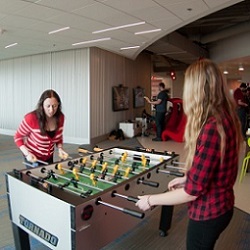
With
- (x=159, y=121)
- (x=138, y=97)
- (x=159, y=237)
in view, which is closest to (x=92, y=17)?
(x=159, y=237)

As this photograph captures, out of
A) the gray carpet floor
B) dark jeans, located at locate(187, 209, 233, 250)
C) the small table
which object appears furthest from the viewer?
the small table

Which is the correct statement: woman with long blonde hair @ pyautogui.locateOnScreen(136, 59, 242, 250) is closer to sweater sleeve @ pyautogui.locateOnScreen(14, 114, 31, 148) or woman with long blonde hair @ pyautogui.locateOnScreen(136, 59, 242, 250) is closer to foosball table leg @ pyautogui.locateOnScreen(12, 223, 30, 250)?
foosball table leg @ pyautogui.locateOnScreen(12, 223, 30, 250)

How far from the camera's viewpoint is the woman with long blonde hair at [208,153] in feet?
3.69

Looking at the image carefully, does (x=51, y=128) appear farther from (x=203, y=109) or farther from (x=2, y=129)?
(x=2, y=129)

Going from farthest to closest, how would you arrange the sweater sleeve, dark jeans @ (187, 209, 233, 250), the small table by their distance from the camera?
the small table, the sweater sleeve, dark jeans @ (187, 209, 233, 250)

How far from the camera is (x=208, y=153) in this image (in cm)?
111

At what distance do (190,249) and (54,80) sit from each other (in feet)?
24.3

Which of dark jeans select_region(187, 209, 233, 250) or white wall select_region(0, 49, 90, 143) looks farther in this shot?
white wall select_region(0, 49, 90, 143)

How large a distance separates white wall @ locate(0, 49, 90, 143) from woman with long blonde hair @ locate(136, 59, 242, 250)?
246 inches

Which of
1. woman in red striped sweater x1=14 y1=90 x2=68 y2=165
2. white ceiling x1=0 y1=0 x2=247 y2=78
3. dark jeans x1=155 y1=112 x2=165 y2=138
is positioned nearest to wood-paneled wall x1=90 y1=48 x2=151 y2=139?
white ceiling x1=0 y1=0 x2=247 y2=78

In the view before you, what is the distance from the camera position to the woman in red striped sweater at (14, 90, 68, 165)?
258 cm

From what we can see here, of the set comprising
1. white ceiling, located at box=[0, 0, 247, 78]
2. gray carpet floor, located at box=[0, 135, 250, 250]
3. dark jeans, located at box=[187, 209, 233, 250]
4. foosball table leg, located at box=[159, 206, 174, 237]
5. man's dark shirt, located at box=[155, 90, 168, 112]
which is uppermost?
white ceiling, located at box=[0, 0, 247, 78]

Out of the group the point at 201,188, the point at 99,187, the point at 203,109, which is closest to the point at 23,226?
the point at 99,187

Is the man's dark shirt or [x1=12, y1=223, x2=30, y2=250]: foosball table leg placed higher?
the man's dark shirt
